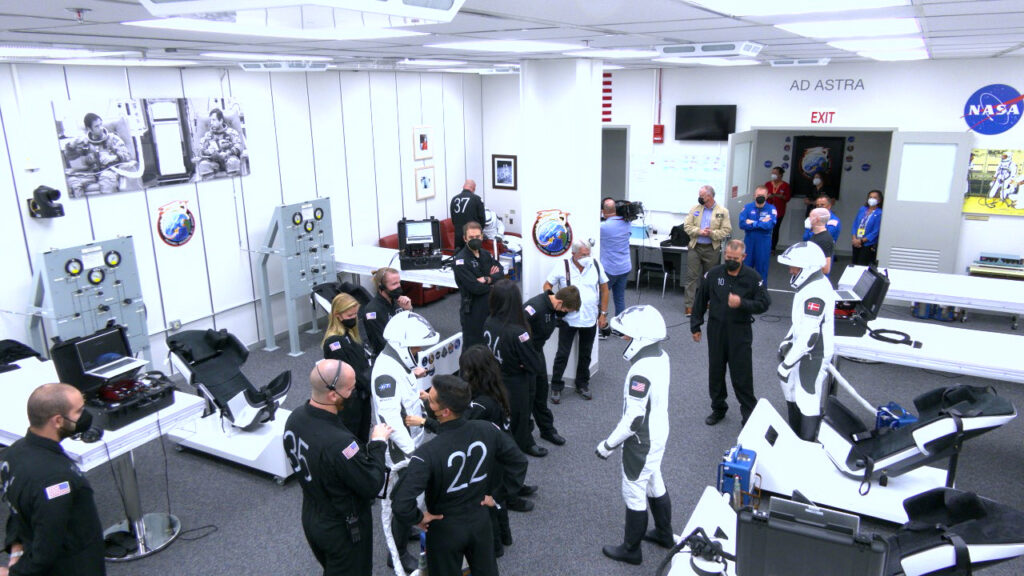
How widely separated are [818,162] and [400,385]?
1016cm

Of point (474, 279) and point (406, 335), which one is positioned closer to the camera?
point (406, 335)

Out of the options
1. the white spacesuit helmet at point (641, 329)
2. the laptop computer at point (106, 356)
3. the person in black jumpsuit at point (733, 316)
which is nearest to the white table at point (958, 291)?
the person in black jumpsuit at point (733, 316)

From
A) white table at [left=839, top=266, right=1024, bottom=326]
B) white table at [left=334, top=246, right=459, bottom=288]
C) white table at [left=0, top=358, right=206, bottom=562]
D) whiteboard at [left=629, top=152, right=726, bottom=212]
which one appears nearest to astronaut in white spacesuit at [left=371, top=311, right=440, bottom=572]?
white table at [left=0, top=358, right=206, bottom=562]

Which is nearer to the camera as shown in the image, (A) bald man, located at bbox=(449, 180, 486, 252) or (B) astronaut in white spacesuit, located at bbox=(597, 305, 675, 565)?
(B) astronaut in white spacesuit, located at bbox=(597, 305, 675, 565)

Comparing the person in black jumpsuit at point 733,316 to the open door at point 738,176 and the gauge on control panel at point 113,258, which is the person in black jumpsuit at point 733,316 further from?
the gauge on control panel at point 113,258

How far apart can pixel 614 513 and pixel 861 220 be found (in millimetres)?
6081

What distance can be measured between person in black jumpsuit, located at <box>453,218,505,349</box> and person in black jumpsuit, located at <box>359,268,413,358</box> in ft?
3.40

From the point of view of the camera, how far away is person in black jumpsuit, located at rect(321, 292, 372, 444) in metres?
4.43

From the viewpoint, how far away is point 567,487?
4.84 meters

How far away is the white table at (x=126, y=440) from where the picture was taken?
3.79 metres

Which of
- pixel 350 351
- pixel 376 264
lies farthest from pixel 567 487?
pixel 376 264

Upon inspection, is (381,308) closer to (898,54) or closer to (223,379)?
(223,379)

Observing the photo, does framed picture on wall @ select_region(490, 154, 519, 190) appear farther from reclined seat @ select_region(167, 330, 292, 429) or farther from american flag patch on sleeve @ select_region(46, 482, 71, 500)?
american flag patch on sleeve @ select_region(46, 482, 71, 500)

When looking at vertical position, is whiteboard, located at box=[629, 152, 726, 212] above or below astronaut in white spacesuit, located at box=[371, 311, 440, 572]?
above
